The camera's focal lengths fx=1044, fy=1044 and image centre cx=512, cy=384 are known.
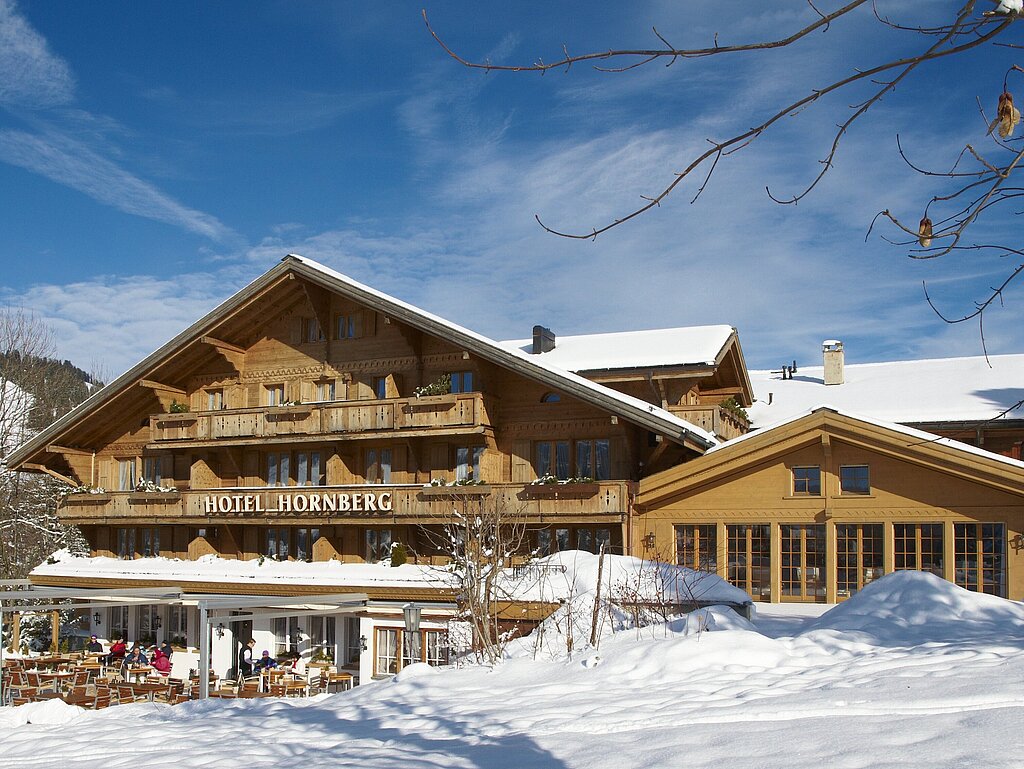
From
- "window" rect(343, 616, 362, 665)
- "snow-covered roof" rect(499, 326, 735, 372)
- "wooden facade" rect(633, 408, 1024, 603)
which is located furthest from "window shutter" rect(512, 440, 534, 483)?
"window" rect(343, 616, 362, 665)

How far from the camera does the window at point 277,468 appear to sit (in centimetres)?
3012

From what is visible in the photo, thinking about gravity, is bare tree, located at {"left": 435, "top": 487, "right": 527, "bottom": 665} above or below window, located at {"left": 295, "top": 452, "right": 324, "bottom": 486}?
below

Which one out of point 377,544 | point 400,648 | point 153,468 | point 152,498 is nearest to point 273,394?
point 152,498

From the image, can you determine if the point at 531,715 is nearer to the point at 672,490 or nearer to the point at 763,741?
the point at 763,741

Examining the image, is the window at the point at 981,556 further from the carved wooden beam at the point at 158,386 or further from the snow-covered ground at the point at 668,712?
the carved wooden beam at the point at 158,386

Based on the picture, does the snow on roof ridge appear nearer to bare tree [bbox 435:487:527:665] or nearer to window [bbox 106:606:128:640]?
bare tree [bbox 435:487:527:665]

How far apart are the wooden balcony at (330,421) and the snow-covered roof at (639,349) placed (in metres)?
2.07

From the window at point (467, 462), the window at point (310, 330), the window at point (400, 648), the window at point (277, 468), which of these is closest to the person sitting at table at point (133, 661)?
the window at point (277, 468)

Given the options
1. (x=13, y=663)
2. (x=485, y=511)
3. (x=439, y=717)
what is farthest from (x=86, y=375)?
(x=439, y=717)

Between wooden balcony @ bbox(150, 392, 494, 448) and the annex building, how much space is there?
62 mm

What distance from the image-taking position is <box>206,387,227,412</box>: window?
31484 millimetres

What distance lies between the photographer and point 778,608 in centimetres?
2170

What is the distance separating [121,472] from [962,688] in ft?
96.2

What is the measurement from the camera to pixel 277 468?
1194 inches
